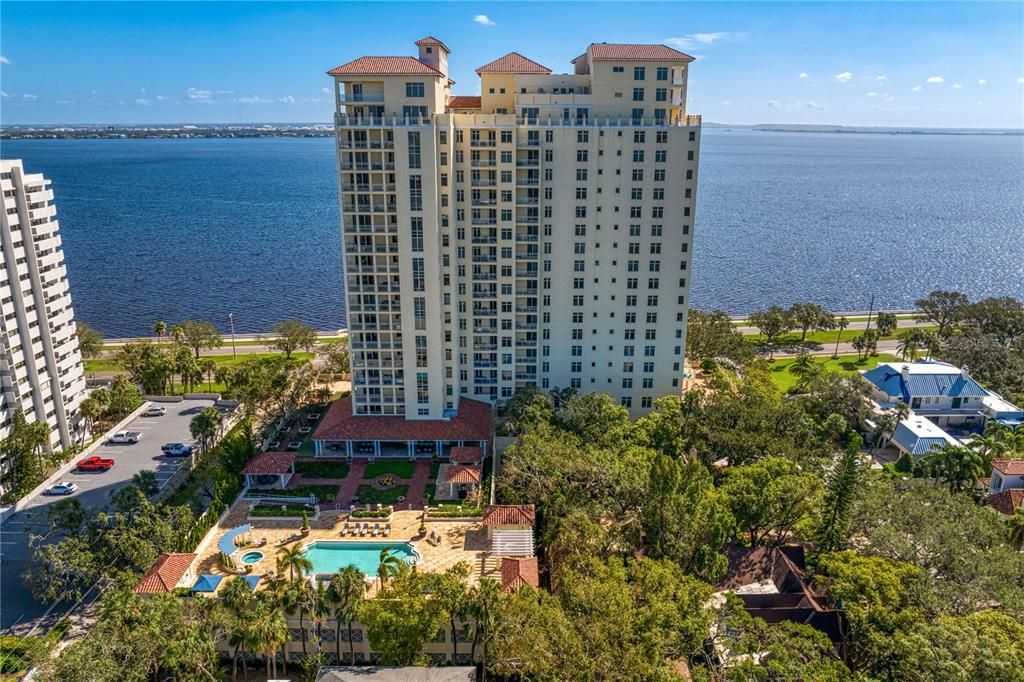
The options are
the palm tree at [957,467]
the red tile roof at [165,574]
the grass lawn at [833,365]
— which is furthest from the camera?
the grass lawn at [833,365]

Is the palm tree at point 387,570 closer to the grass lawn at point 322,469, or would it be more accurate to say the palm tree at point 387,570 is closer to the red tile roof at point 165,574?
the red tile roof at point 165,574

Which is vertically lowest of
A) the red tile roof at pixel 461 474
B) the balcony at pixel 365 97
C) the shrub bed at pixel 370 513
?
the shrub bed at pixel 370 513

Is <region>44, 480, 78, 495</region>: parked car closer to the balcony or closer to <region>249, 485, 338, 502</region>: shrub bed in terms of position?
<region>249, 485, 338, 502</region>: shrub bed

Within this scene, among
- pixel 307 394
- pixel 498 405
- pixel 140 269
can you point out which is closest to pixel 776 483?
pixel 498 405

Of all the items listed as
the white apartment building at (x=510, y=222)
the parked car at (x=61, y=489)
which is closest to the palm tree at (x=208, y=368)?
the parked car at (x=61, y=489)

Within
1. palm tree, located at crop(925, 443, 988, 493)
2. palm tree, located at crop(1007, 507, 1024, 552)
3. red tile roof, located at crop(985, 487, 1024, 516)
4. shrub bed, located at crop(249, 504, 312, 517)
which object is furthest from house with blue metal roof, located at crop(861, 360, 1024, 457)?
shrub bed, located at crop(249, 504, 312, 517)

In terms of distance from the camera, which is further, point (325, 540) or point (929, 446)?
point (929, 446)

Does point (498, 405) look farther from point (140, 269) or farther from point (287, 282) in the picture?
point (140, 269)
